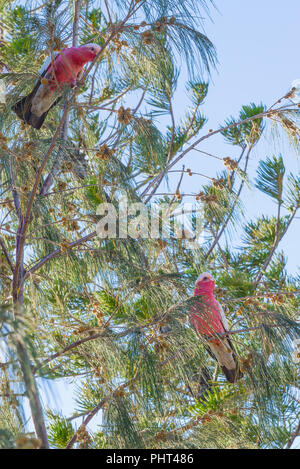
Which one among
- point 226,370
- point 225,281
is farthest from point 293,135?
point 226,370

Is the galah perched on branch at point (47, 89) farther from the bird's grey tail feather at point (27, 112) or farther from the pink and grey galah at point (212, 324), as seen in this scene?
the pink and grey galah at point (212, 324)

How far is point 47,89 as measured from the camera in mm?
1991

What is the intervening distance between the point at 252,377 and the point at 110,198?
2.24 ft

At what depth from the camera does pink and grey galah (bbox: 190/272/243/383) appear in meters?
1.77

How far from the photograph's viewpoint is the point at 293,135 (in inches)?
86.7

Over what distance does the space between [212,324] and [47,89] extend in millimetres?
895

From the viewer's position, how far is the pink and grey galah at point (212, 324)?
69.9 inches

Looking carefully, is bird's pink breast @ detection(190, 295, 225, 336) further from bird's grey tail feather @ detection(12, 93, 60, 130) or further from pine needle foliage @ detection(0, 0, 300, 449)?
bird's grey tail feather @ detection(12, 93, 60, 130)

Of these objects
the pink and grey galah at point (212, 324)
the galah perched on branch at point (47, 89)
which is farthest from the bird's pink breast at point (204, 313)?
the galah perched on branch at point (47, 89)

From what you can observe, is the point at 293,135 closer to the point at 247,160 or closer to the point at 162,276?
the point at 247,160

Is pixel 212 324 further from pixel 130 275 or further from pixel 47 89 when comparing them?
pixel 47 89

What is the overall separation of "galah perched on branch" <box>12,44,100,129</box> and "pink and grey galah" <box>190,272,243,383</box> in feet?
2.49

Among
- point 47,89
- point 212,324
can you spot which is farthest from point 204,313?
point 47,89

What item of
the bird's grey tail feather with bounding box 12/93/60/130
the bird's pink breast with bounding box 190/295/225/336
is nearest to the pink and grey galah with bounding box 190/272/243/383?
the bird's pink breast with bounding box 190/295/225/336
